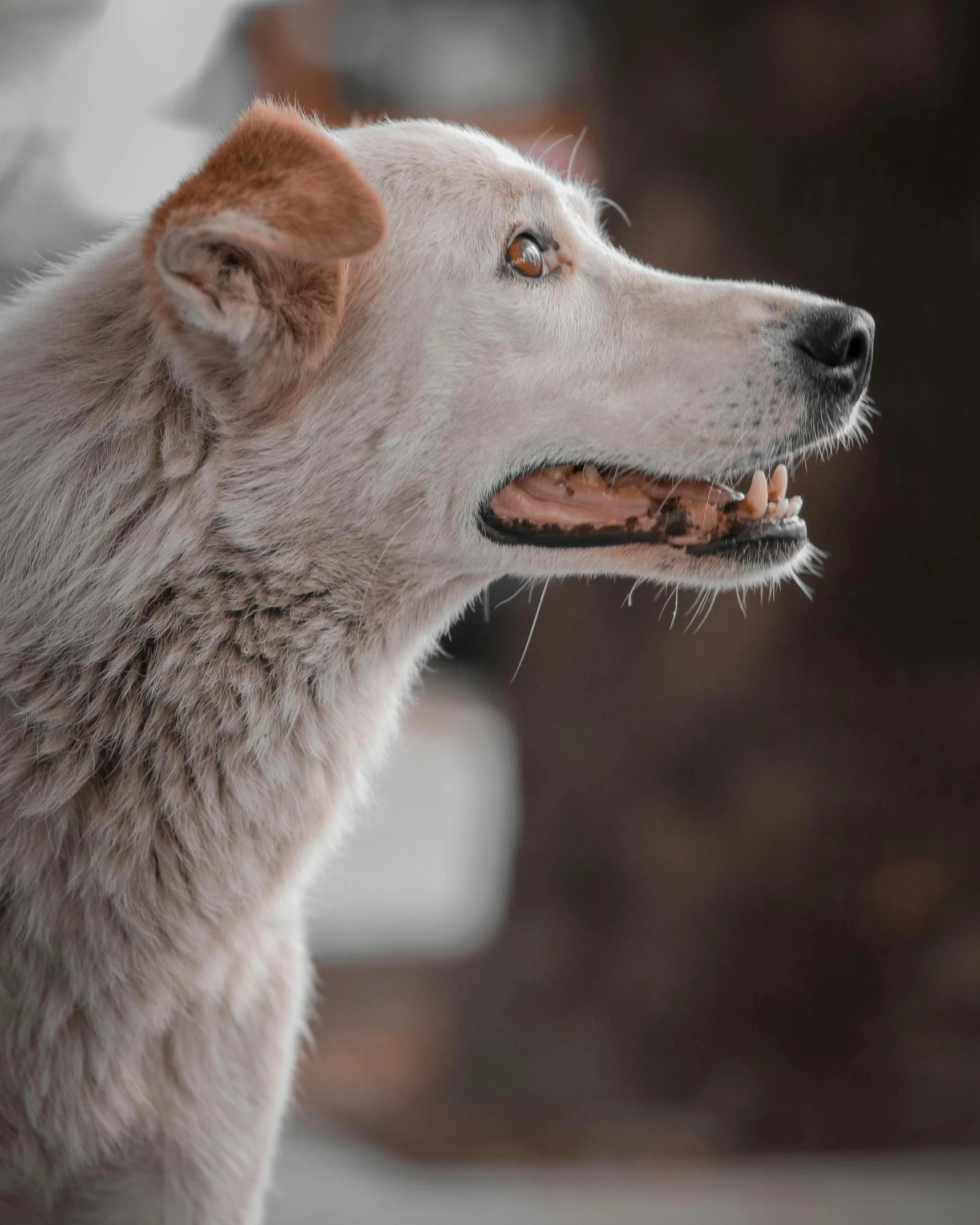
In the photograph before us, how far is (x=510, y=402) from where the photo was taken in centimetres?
131

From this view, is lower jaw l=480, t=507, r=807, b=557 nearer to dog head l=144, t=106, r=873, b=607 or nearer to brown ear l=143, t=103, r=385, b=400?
dog head l=144, t=106, r=873, b=607

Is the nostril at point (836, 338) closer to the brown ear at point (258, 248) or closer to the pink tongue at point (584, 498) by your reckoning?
the pink tongue at point (584, 498)

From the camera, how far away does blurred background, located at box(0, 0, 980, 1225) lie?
256cm

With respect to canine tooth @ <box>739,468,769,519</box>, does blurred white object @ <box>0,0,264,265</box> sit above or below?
above

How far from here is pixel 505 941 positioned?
2.87m

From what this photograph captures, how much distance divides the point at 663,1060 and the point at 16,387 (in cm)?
238

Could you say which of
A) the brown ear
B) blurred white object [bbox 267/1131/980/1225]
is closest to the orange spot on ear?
the brown ear

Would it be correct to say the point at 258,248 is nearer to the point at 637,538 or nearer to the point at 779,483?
the point at 637,538

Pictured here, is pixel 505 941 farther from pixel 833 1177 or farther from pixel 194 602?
pixel 194 602

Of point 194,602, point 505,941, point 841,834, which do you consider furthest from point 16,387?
point 841,834

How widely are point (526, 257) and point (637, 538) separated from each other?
15.5 inches

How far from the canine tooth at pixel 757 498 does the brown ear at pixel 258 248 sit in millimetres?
574

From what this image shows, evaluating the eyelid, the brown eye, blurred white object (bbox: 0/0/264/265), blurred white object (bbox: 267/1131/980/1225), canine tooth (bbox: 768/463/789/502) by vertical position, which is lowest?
blurred white object (bbox: 267/1131/980/1225)

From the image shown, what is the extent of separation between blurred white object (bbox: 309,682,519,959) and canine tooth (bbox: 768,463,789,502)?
54.4 inches
